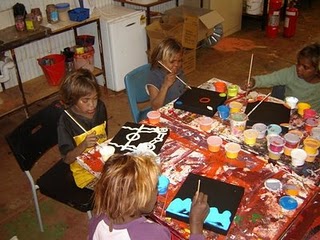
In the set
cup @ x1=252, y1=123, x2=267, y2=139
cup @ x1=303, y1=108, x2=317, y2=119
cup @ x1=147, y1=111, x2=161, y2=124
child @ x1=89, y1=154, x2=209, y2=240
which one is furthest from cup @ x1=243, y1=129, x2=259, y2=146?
child @ x1=89, y1=154, x2=209, y2=240

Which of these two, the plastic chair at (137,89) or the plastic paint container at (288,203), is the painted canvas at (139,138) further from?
the plastic paint container at (288,203)

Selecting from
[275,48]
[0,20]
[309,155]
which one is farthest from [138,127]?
[275,48]

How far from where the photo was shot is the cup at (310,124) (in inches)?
81.0

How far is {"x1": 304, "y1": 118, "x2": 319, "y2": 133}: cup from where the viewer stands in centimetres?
206

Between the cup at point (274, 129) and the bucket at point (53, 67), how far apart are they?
7.72ft

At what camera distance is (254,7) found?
223 inches

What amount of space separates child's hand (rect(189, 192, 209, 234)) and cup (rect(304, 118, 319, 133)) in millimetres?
863

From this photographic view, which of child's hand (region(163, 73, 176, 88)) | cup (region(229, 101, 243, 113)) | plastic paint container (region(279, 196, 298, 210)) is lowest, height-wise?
plastic paint container (region(279, 196, 298, 210))

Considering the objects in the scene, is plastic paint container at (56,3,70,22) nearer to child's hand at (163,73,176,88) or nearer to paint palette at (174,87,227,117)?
child's hand at (163,73,176,88)

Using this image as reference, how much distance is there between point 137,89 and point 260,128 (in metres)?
0.90

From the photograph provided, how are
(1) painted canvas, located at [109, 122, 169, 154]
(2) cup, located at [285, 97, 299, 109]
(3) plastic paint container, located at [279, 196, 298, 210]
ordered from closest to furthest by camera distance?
(3) plastic paint container, located at [279, 196, 298, 210] → (1) painted canvas, located at [109, 122, 169, 154] → (2) cup, located at [285, 97, 299, 109]

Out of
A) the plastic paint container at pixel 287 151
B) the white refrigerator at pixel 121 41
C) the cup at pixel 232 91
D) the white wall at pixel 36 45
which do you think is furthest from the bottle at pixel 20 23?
the plastic paint container at pixel 287 151

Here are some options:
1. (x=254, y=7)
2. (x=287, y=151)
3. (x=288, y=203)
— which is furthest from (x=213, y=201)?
(x=254, y=7)

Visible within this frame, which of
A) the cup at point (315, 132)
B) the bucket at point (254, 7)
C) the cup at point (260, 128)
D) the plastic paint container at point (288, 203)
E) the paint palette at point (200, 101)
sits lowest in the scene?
the bucket at point (254, 7)
